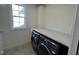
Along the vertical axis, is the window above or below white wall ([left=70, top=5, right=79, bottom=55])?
above

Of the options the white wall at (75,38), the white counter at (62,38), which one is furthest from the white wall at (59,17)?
the white wall at (75,38)

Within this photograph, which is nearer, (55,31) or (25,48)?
(55,31)

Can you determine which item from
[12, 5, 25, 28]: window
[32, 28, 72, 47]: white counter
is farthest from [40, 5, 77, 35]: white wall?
[12, 5, 25, 28]: window

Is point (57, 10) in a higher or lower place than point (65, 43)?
higher

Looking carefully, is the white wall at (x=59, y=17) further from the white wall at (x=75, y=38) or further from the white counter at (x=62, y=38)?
the white wall at (x=75, y=38)

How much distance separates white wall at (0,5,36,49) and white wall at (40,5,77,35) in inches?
11.2

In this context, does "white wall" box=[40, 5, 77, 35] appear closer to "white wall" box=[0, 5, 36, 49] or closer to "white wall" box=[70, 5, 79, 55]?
"white wall" box=[0, 5, 36, 49]

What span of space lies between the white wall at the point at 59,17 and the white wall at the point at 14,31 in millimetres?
284

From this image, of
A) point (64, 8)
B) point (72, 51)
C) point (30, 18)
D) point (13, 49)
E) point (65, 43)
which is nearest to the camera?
point (72, 51)

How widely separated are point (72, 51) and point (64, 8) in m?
0.92

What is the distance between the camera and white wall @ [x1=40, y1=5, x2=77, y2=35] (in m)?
1.34

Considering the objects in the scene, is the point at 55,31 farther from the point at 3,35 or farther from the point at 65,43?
the point at 3,35
